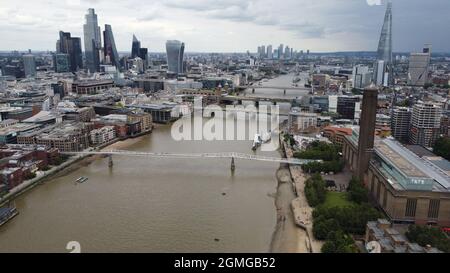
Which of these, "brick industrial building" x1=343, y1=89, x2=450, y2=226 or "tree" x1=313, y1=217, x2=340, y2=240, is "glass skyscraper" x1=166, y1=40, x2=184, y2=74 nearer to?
"brick industrial building" x1=343, y1=89, x2=450, y2=226

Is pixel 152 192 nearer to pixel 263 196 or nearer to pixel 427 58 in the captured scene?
pixel 263 196

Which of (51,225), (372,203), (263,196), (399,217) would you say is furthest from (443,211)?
(51,225)

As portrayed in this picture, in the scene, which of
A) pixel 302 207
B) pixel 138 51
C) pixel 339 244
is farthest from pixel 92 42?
pixel 339 244

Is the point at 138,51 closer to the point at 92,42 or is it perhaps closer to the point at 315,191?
the point at 92,42

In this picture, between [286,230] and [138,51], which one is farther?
[138,51]

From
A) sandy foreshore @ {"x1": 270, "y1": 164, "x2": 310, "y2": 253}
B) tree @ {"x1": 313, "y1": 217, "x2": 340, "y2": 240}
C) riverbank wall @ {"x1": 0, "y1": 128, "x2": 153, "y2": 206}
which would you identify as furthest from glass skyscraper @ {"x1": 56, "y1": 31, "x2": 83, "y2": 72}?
tree @ {"x1": 313, "y1": 217, "x2": 340, "y2": 240}

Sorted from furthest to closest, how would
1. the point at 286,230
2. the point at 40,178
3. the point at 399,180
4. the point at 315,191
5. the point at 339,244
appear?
the point at 40,178
the point at 315,191
the point at 399,180
the point at 286,230
the point at 339,244

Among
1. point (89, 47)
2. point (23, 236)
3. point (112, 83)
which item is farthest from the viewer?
point (89, 47)
